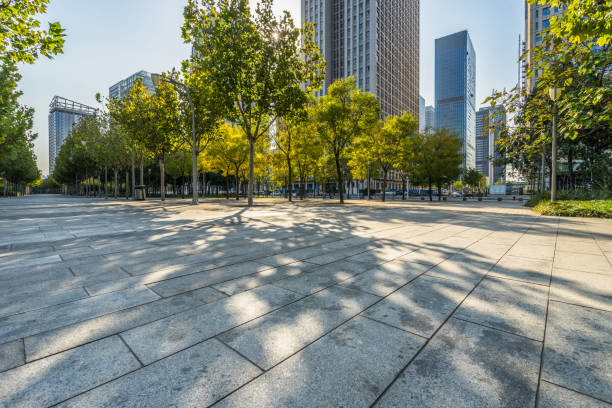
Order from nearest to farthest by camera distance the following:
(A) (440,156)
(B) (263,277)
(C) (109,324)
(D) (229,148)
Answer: (C) (109,324)
(B) (263,277)
(D) (229,148)
(A) (440,156)

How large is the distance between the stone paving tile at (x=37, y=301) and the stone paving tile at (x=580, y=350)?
182 inches

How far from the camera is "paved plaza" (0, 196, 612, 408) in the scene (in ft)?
5.59

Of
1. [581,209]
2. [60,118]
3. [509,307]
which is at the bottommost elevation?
[509,307]

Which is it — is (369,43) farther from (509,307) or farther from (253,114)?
(509,307)

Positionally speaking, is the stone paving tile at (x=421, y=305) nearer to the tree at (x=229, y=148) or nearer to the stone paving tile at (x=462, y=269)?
the stone paving tile at (x=462, y=269)

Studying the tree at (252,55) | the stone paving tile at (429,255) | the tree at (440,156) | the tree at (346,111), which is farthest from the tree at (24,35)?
the tree at (440,156)

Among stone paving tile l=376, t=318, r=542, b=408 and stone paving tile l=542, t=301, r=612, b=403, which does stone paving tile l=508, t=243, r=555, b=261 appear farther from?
stone paving tile l=376, t=318, r=542, b=408

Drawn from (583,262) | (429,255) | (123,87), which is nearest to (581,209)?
(583,262)

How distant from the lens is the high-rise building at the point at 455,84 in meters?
178

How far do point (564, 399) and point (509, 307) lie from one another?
1545mm

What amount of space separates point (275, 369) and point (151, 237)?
6.74m

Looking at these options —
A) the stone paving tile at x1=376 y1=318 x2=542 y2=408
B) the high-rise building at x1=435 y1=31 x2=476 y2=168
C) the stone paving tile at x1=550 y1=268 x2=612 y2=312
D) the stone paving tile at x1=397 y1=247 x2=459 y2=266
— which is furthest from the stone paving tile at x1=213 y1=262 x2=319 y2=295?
the high-rise building at x1=435 y1=31 x2=476 y2=168

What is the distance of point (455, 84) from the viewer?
18612 cm

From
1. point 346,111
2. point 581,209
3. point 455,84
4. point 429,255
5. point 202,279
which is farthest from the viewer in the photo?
point 455,84
